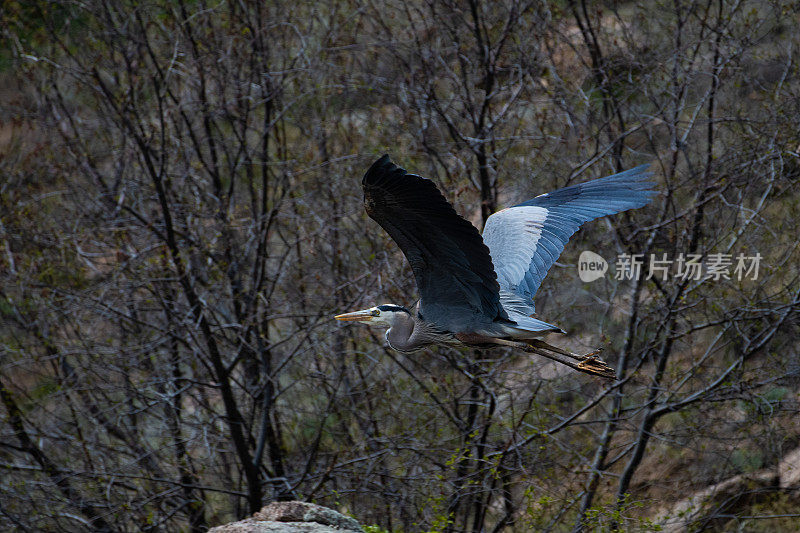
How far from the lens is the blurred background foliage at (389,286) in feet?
26.0

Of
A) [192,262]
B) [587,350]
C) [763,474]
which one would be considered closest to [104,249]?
[192,262]

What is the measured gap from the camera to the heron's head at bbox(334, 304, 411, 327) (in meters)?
5.03

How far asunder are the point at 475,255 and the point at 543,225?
1.20 m

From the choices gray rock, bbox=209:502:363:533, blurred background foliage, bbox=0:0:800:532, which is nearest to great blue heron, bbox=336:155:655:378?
gray rock, bbox=209:502:363:533

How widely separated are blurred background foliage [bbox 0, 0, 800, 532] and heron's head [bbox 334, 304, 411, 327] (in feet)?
7.86

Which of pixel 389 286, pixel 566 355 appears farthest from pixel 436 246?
pixel 389 286

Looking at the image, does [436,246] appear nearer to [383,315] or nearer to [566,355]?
[383,315]

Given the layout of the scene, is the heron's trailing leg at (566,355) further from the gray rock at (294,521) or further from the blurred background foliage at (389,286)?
the blurred background foliage at (389,286)

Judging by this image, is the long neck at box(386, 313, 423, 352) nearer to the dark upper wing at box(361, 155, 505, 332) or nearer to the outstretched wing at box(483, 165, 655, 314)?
the dark upper wing at box(361, 155, 505, 332)

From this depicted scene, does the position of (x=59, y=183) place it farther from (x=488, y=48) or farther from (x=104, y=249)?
(x=488, y=48)

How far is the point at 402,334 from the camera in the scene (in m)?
4.99

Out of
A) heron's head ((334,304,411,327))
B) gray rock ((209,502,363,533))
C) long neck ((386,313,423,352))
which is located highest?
heron's head ((334,304,411,327))

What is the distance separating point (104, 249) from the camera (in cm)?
916

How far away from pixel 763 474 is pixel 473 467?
3.27 metres
